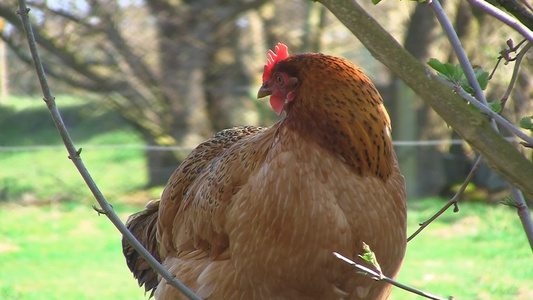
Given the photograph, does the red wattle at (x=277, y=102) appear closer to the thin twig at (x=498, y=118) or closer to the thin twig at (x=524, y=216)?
the thin twig at (x=524, y=216)

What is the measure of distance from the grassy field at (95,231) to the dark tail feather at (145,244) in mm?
2016

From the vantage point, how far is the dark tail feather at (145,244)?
372 cm

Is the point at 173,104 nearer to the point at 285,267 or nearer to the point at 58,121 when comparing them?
the point at 285,267

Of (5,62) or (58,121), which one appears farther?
(5,62)

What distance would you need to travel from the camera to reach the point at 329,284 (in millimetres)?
2396

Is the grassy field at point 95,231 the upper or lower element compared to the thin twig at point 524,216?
upper

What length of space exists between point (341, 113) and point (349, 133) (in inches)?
3.1

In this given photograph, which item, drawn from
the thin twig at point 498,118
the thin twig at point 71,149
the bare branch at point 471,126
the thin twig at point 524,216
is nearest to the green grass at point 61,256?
the thin twig at point 71,149

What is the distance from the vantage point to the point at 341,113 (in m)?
2.49

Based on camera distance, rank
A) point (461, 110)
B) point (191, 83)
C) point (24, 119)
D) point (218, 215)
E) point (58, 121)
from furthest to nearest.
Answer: point (24, 119)
point (191, 83)
point (218, 215)
point (58, 121)
point (461, 110)

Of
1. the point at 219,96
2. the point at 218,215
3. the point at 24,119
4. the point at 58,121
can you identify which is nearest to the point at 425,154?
the point at 219,96

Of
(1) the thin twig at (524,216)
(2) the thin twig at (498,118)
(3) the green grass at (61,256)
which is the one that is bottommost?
(1) the thin twig at (524,216)

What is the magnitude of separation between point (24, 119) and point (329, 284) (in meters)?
10.5

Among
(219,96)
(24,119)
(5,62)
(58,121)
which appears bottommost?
(58,121)
